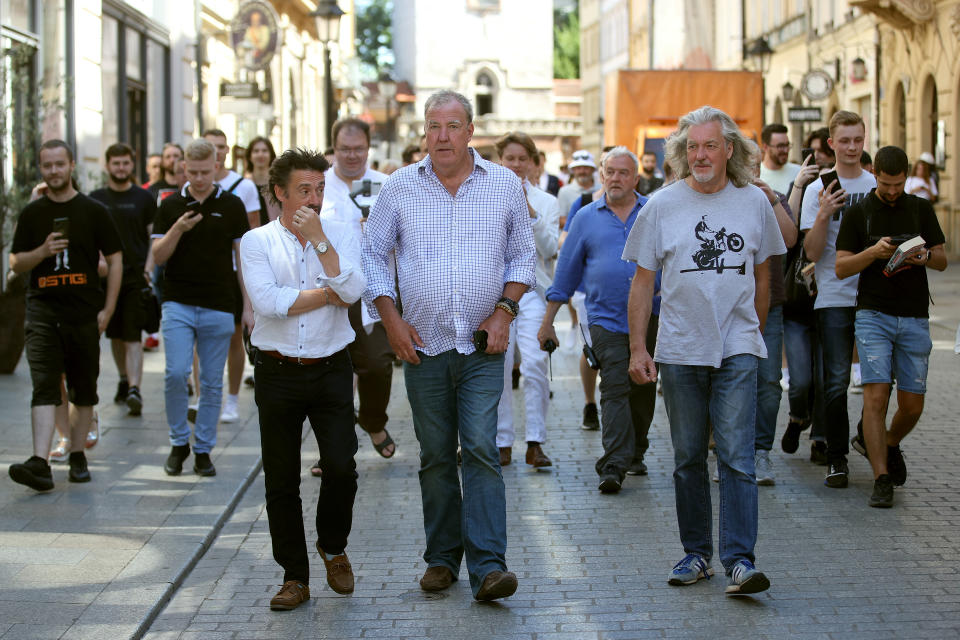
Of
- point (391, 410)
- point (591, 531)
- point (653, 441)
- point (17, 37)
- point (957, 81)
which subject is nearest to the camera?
point (591, 531)

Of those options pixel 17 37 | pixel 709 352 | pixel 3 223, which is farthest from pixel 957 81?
pixel 709 352

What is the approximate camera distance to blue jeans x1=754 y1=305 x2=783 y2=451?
8.23 meters

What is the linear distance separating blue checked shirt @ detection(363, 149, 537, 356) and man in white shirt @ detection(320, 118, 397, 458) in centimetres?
260

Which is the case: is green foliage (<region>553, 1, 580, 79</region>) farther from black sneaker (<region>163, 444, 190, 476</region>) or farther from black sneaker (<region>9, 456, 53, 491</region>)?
black sneaker (<region>9, 456, 53, 491</region>)

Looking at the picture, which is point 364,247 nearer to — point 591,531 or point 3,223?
point 591,531

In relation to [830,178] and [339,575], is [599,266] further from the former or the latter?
[339,575]

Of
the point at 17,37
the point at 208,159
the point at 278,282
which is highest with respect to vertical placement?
the point at 17,37

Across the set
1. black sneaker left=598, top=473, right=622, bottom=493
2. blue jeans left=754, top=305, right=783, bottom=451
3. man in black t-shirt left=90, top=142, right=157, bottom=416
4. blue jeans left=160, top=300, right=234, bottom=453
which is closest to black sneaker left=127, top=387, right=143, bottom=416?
man in black t-shirt left=90, top=142, right=157, bottom=416

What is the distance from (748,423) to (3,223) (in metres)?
9.11

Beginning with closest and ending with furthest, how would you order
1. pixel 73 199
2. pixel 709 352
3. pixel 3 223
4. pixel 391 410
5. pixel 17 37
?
pixel 709 352, pixel 73 199, pixel 391 410, pixel 3 223, pixel 17 37

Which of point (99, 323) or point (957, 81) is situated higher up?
point (957, 81)

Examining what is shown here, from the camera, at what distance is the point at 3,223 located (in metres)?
13.2

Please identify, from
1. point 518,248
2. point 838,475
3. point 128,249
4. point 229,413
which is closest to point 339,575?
point 518,248

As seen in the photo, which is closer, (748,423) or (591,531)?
(748,423)
